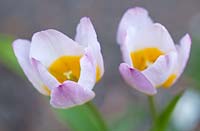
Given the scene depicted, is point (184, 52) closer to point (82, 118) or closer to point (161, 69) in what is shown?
point (161, 69)

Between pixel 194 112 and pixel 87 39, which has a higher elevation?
pixel 87 39

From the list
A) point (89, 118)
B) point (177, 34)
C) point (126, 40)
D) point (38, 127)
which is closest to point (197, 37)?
point (177, 34)

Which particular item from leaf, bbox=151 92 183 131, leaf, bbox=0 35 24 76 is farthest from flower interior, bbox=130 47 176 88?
leaf, bbox=0 35 24 76

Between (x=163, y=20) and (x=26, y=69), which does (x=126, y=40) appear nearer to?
(x=26, y=69)

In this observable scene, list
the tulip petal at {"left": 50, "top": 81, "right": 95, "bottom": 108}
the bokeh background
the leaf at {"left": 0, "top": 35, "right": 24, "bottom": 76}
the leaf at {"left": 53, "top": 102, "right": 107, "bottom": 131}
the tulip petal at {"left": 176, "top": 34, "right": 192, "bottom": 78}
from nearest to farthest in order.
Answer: the tulip petal at {"left": 50, "top": 81, "right": 95, "bottom": 108} < the tulip petal at {"left": 176, "top": 34, "right": 192, "bottom": 78} < the leaf at {"left": 53, "top": 102, "right": 107, "bottom": 131} < the leaf at {"left": 0, "top": 35, "right": 24, "bottom": 76} < the bokeh background

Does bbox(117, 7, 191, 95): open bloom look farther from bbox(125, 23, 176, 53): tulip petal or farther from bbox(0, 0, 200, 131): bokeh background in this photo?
bbox(0, 0, 200, 131): bokeh background

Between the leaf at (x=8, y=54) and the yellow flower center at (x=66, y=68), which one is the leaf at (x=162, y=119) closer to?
the yellow flower center at (x=66, y=68)

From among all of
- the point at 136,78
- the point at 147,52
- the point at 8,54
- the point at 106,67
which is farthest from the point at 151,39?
the point at 106,67
